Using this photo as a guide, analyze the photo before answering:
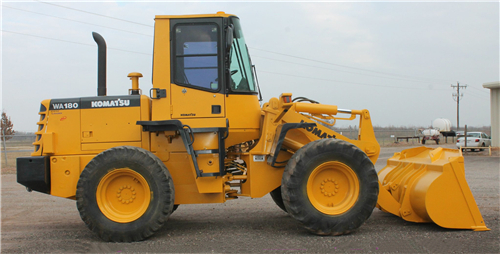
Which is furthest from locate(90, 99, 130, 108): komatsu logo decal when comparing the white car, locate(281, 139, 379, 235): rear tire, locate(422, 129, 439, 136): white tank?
locate(422, 129, 439, 136): white tank

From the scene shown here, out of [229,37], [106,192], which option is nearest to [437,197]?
[229,37]

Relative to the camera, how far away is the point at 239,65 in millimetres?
6078

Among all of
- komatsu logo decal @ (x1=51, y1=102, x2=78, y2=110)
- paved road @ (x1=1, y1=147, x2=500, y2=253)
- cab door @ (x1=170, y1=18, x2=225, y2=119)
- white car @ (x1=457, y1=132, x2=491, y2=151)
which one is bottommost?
paved road @ (x1=1, y1=147, x2=500, y2=253)

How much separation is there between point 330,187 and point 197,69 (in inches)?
104

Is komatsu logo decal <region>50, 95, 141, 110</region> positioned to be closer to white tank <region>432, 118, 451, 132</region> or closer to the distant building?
the distant building

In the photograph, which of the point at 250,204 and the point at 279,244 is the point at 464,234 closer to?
the point at 279,244

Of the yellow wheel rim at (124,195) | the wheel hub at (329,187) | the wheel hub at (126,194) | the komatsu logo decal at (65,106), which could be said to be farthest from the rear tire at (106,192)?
the wheel hub at (329,187)

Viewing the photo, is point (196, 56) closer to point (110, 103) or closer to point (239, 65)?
point (239, 65)

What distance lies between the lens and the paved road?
5023 millimetres

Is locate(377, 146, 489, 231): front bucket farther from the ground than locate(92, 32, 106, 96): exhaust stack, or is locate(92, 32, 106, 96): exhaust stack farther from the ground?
locate(92, 32, 106, 96): exhaust stack

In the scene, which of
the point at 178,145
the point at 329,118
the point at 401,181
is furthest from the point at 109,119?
the point at 401,181

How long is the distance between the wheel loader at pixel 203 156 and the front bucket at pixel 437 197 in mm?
15

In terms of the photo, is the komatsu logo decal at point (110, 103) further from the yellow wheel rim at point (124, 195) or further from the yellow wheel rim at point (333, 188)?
the yellow wheel rim at point (333, 188)

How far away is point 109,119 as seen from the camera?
600 cm
